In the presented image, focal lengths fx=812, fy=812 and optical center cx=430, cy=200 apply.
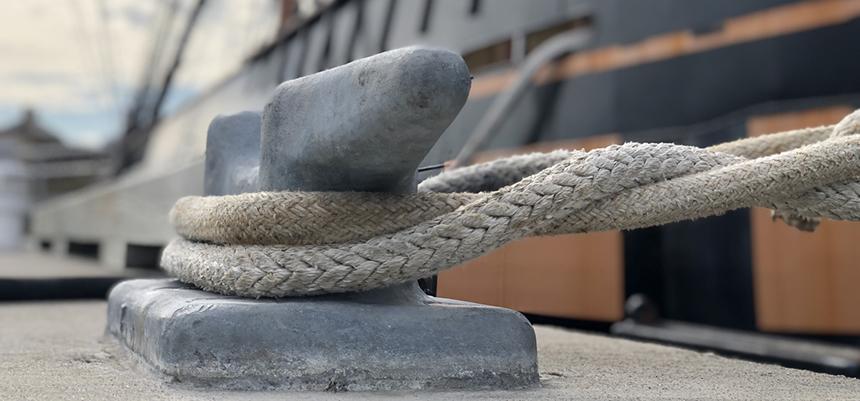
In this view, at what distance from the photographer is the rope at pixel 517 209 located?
1.37 m

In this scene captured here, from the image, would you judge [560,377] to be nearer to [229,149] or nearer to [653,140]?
[229,149]

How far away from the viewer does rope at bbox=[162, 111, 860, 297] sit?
1365mm

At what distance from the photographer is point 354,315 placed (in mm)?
1354

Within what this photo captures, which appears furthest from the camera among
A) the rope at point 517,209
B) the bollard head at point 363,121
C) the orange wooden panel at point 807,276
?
the orange wooden panel at point 807,276

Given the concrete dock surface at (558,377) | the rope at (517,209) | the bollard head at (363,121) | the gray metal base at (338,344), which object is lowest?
the concrete dock surface at (558,377)

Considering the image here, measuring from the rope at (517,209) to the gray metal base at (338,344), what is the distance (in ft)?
0.21

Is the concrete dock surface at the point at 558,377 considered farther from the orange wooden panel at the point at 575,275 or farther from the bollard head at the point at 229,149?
the orange wooden panel at the point at 575,275

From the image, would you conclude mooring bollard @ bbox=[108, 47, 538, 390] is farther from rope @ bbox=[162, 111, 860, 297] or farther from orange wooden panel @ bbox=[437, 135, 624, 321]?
orange wooden panel @ bbox=[437, 135, 624, 321]

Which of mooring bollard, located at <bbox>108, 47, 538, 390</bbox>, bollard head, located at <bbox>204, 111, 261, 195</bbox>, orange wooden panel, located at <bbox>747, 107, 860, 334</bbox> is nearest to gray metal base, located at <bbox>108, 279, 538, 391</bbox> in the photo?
mooring bollard, located at <bbox>108, 47, 538, 390</bbox>

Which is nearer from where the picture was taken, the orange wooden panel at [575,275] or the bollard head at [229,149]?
the bollard head at [229,149]

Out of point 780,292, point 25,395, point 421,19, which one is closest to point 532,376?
point 25,395

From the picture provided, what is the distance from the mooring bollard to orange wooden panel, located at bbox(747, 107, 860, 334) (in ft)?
9.84

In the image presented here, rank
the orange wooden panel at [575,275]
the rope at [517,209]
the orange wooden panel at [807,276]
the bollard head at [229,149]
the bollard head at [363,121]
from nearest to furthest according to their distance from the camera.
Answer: the bollard head at [363,121] < the rope at [517,209] < the bollard head at [229,149] < the orange wooden panel at [807,276] < the orange wooden panel at [575,275]

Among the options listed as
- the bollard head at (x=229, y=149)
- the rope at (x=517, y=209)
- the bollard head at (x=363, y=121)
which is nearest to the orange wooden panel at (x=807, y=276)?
the rope at (x=517, y=209)
